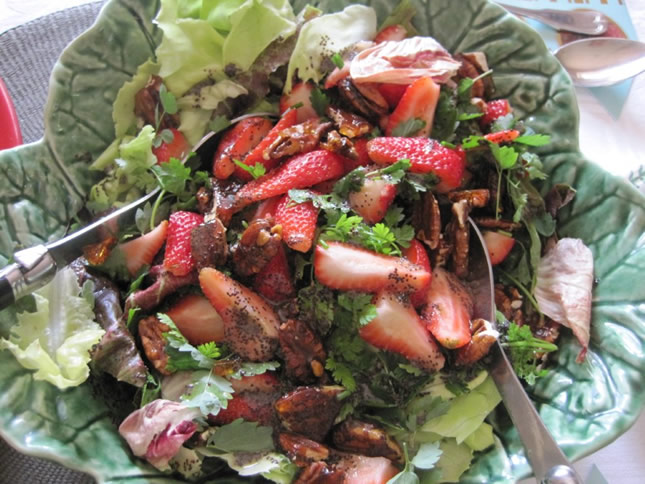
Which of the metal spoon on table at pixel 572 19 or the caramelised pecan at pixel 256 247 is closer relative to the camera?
the caramelised pecan at pixel 256 247

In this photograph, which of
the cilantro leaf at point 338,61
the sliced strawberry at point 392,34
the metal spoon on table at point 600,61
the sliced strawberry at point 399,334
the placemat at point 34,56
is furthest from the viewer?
the metal spoon on table at point 600,61

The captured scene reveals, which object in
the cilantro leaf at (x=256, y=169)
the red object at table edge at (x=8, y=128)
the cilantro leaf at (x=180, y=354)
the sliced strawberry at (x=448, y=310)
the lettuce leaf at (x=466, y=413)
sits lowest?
the lettuce leaf at (x=466, y=413)

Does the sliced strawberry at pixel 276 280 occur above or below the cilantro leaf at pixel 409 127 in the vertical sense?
below

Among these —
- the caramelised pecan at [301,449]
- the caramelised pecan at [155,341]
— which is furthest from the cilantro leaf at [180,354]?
the caramelised pecan at [301,449]

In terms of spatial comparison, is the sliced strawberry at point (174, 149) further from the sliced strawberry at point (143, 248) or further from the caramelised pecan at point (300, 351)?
the caramelised pecan at point (300, 351)

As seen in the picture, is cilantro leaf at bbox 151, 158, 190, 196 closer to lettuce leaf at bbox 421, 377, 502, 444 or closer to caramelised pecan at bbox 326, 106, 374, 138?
caramelised pecan at bbox 326, 106, 374, 138

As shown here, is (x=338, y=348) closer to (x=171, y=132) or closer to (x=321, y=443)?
(x=321, y=443)

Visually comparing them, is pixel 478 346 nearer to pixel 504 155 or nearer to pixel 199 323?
pixel 504 155
